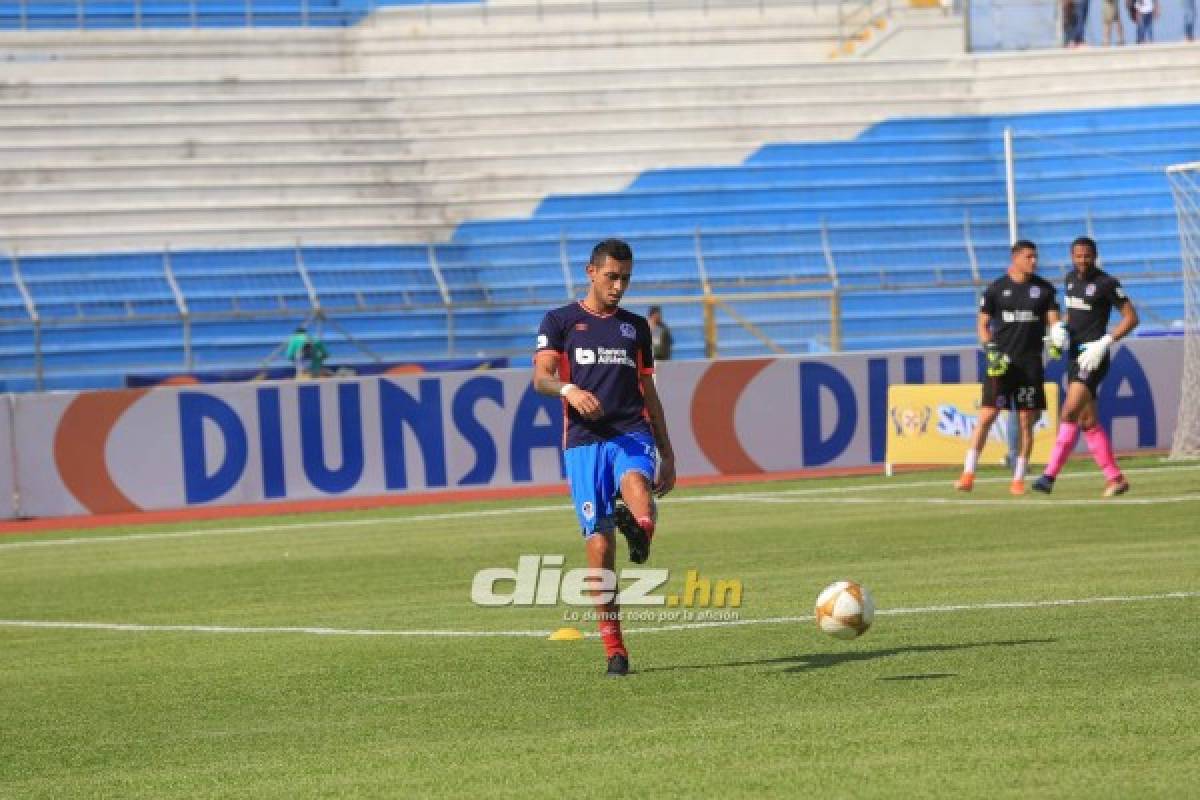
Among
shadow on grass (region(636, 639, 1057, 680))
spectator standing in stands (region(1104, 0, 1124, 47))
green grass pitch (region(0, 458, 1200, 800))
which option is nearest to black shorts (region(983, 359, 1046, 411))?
green grass pitch (region(0, 458, 1200, 800))

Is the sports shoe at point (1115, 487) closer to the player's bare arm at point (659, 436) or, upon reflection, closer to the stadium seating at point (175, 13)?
the player's bare arm at point (659, 436)

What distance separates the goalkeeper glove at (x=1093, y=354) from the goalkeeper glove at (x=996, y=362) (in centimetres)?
138

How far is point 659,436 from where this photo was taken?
10336 mm

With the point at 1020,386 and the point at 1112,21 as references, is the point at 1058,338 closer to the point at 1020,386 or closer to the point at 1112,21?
the point at 1020,386

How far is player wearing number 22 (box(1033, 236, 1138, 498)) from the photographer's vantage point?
1912cm

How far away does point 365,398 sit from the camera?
24547 millimetres

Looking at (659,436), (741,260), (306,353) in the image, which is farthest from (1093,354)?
(741,260)

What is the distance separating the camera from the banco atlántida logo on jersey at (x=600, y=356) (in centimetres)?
1020

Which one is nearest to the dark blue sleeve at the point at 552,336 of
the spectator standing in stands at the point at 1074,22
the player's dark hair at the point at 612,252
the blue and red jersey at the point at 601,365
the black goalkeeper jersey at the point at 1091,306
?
the blue and red jersey at the point at 601,365

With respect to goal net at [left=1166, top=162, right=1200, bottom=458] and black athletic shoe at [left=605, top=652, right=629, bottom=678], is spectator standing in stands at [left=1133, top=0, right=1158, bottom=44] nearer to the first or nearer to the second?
goal net at [left=1166, top=162, right=1200, bottom=458]

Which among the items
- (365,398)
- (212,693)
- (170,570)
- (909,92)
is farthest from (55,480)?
(909,92)

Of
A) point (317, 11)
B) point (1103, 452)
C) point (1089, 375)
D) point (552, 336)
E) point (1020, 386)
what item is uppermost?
point (317, 11)

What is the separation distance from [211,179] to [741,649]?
97.7 ft

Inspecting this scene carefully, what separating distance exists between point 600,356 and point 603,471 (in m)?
0.56
